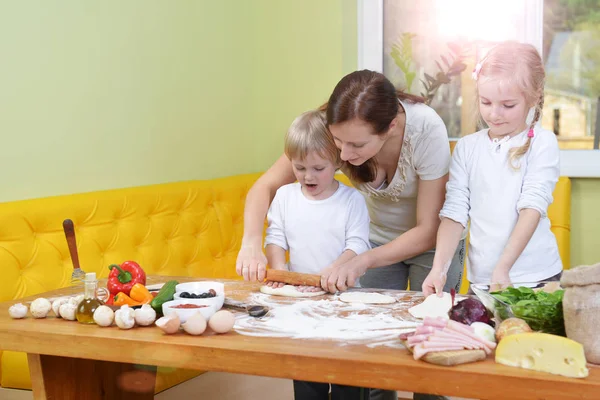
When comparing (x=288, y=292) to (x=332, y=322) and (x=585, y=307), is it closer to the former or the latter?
(x=332, y=322)

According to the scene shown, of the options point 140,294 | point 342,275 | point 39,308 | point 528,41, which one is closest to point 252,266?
point 342,275

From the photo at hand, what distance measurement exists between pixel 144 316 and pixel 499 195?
3.72 feet

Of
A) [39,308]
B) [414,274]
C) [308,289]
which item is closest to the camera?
[39,308]

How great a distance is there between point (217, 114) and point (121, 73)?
0.83 metres

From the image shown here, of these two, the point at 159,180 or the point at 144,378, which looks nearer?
the point at 144,378

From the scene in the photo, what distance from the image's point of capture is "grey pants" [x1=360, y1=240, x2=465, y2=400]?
104 inches

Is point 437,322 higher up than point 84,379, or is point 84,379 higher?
point 437,322

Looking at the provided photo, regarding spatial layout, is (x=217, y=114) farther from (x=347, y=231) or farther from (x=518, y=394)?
(x=518, y=394)

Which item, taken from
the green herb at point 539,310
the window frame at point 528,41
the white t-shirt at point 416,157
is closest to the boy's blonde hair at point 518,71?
the white t-shirt at point 416,157

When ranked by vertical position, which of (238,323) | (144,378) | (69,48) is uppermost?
(69,48)

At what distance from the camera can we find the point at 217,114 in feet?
13.9

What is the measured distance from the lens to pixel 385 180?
101 inches

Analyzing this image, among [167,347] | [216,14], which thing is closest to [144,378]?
[167,347]

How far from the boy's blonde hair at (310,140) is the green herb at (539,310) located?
89 cm
